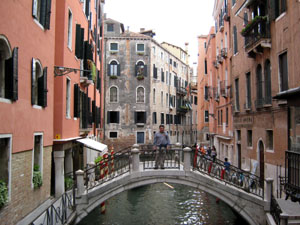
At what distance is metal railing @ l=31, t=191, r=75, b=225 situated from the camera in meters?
8.38

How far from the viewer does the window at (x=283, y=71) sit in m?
12.3

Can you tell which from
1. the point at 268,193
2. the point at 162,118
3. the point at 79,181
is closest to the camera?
the point at 268,193

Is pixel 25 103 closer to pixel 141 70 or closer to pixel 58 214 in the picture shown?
pixel 58 214

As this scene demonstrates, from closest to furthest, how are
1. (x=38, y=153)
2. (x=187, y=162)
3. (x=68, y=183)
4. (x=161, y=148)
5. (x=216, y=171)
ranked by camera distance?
(x=38, y=153)
(x=216, y=171)
(x=187, y=162)
(x=161, y=148)
(x=68, y=183)

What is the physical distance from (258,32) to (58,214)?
33.8 ft

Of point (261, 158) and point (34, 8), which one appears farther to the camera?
point (261, 158)

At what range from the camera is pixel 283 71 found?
12602mm

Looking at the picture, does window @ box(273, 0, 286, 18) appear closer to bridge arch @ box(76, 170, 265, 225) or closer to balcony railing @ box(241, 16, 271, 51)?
balcony railing @ box(241, 16, 271, 51)

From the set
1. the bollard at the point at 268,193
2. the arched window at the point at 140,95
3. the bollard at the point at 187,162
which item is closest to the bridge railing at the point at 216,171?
the bollard at the point at 187,162

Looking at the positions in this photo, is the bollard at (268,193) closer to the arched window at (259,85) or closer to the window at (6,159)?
the arched window at (259,85)

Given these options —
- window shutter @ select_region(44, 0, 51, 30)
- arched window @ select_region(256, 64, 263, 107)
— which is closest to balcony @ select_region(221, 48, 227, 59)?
arched window @ select_region(256, 64, 263, 107)

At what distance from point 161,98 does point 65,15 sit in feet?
98.1

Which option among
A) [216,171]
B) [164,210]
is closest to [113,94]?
[164,210]

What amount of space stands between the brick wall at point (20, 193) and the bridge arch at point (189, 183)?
1.99 m
